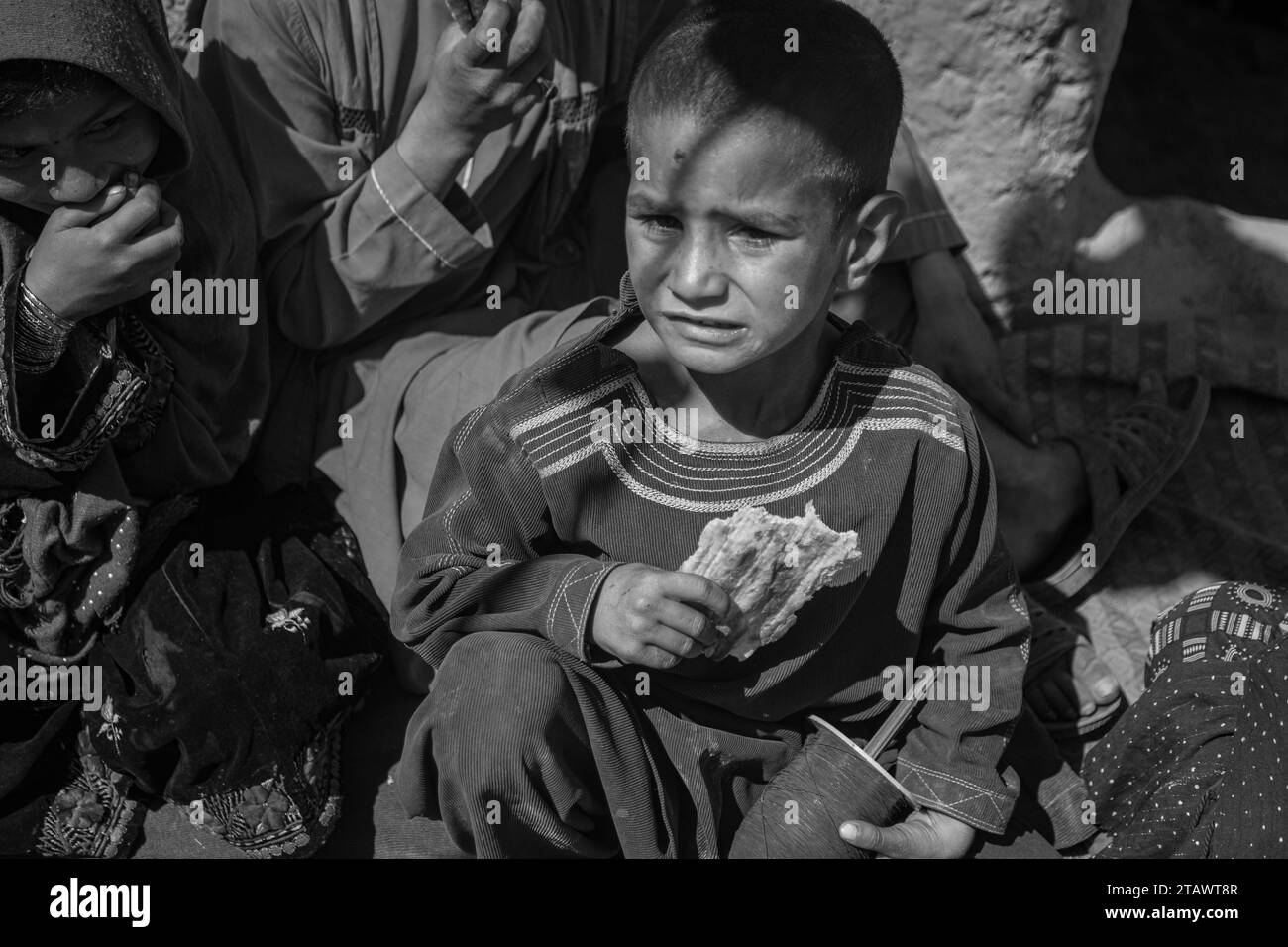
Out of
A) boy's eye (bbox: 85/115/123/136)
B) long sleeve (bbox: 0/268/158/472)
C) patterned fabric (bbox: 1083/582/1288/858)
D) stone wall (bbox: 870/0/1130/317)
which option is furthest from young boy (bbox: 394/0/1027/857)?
stone wall (bbox: 870/0/1130/317)

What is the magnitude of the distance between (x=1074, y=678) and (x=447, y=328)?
1.34 m

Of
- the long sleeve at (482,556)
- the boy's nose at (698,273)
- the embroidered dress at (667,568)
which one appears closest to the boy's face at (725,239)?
the boy's nose at (698,273)

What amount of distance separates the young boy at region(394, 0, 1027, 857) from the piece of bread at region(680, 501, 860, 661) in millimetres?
49

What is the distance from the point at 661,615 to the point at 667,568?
0.96 ft

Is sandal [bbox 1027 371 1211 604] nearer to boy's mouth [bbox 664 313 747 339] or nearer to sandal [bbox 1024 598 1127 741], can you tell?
sandal [bbox 1024 598 1127 741]

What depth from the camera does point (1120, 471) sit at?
9.84 ft

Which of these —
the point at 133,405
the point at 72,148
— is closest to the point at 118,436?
the point at 133,405

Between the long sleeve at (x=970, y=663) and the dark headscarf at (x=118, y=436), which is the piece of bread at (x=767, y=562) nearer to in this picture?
the long sleeve at (x=970, y=663)

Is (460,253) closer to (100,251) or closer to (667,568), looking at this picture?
(100,251)

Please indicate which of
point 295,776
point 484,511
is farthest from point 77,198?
point 295,776

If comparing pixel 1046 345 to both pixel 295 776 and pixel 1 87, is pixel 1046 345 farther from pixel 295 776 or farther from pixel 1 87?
pixel 1 87

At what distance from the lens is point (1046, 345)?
10.8 feet

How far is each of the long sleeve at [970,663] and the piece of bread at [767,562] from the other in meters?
0.25

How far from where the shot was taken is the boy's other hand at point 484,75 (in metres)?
2.31
